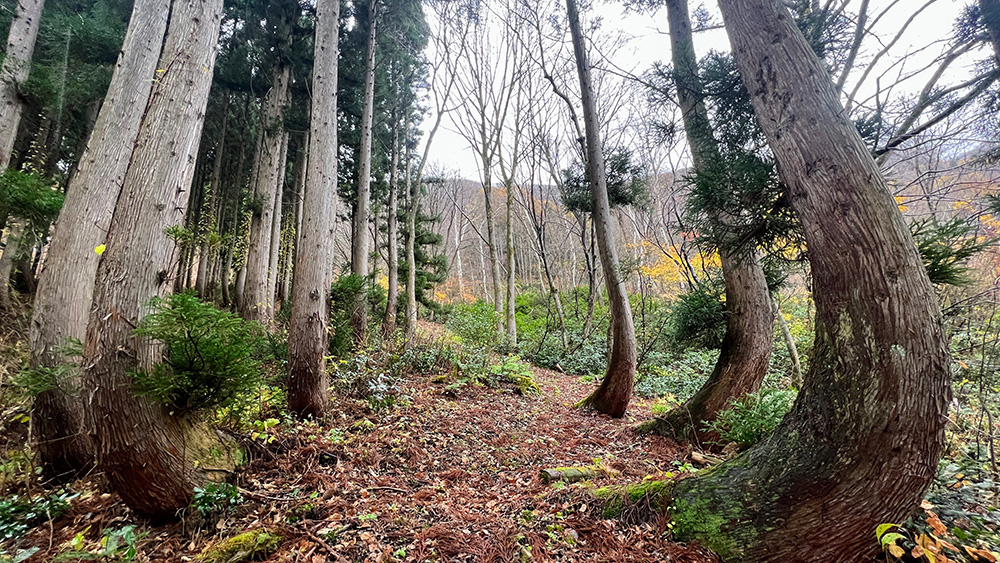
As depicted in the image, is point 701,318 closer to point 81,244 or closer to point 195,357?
point 195,357

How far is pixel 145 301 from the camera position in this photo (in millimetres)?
2180

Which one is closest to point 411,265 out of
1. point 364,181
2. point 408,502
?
point 364,181

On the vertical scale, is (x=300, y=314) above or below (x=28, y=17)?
below

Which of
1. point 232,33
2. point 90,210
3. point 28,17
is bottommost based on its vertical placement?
point 90,210

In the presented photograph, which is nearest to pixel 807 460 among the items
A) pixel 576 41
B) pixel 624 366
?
pixel 624 366

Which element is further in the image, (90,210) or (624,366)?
(624,366)

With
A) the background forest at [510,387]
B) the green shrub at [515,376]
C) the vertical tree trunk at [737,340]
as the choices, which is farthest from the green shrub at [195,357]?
the green shrub at [515,376]

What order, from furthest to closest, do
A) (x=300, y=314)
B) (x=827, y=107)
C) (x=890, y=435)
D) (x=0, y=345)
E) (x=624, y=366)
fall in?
(x=624, y=366) → (x=0, y=345) → (x=300, y=314) → (x=827, y=107) → (x=890, y=435)

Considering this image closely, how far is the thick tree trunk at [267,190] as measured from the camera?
24.3 feet

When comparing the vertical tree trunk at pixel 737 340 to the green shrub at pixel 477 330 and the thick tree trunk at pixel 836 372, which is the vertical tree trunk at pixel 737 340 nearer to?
the thick tree trunk at pixel 836 372

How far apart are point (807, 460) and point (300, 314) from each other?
4.46 metres

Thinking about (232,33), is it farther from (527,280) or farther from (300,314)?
(527,280)

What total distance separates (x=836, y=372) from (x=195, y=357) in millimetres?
3652

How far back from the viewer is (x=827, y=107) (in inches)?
83.7
